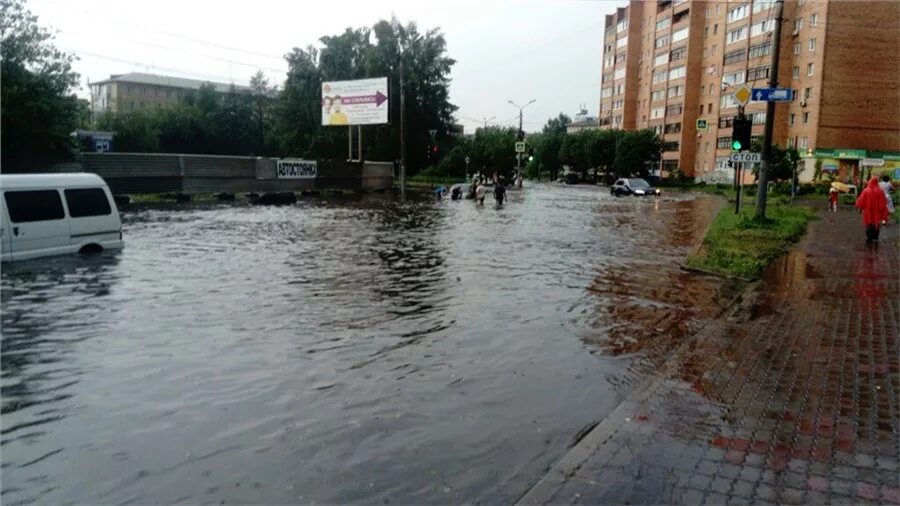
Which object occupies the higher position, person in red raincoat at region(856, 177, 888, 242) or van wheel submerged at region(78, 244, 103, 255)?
person in red raincoat at region(856, 177, 888, 242)

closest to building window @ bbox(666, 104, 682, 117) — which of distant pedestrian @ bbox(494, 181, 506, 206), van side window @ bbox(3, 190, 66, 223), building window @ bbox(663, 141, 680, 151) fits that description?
building window @ bbox(663, 141, 680, 151)

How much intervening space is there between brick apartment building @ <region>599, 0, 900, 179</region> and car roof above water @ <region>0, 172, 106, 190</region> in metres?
57.5

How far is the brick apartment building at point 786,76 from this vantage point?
77.1 metres

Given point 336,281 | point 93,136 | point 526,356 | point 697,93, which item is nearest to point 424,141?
point 93,136

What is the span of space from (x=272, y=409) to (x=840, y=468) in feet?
14.1

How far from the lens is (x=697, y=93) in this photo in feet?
329

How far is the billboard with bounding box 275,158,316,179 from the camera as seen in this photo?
49.0 m

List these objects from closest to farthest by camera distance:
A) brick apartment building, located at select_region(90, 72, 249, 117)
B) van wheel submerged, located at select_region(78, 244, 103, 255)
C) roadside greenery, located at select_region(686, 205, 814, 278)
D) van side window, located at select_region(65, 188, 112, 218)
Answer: van side window, located at select_region(65, 188, 112, 218)
roadside greenery, located at select_region(686, 205, 814, 278)
van wheel submerged, located at select_region(78, 244, 103, 255)
brick apartment building, located at select_region(90, 72, 249, 117)

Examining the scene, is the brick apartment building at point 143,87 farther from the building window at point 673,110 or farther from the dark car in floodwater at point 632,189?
the dark car in floodwater at point 632,189

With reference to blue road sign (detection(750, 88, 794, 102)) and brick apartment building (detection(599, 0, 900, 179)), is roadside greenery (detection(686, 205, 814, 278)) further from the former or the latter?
brick apartment building (detection(599, 0, 900, 179))

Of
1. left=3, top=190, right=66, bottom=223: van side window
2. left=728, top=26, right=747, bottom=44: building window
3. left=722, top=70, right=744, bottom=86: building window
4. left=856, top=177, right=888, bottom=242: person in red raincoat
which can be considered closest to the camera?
left=3, top=190, right=66, bottom=223: van side window

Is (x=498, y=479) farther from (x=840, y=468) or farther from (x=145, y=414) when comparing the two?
(x=145, y=414)

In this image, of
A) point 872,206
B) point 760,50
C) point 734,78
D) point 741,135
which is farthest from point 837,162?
point 872,206

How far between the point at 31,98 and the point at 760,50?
250 feet
